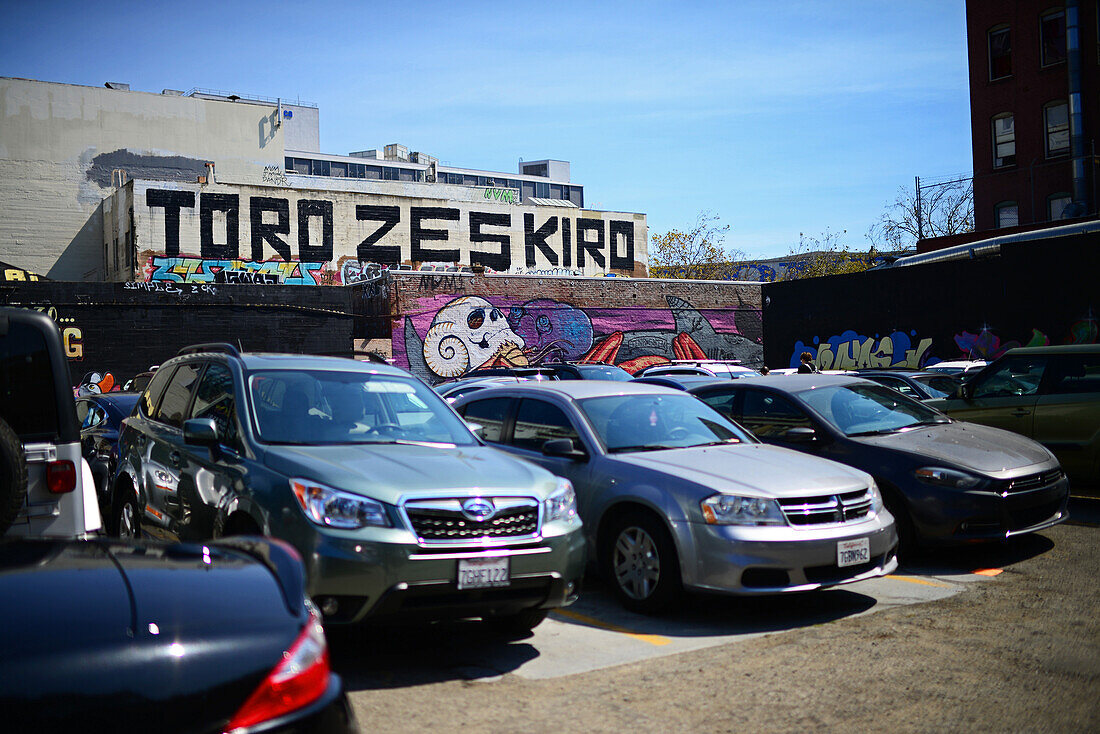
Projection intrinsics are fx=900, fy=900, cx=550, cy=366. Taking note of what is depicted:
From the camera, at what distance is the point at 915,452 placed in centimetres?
767

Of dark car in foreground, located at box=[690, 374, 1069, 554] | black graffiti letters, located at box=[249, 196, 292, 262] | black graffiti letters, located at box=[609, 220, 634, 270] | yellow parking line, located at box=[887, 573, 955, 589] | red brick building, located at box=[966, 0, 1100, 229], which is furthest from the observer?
black graffiti letters, located at box=[609, 220, 634, 270]

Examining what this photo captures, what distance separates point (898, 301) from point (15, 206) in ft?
125

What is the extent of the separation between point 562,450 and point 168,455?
113 inches

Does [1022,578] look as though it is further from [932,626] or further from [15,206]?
[15,206]

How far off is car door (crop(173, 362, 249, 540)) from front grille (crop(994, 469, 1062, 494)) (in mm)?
5885

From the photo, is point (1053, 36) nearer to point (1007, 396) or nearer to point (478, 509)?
point (1007, 396)

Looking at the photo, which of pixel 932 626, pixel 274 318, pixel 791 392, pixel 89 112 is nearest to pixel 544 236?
pixel 274 318

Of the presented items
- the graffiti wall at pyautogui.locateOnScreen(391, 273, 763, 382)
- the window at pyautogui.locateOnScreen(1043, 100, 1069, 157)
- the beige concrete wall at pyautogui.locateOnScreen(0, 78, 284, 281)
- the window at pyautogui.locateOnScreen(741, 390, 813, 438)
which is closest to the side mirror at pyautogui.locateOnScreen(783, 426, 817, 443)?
the window at pyautogui.locateOnScreen(741, 390, 813, 438)

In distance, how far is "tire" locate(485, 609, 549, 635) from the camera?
5.68 m

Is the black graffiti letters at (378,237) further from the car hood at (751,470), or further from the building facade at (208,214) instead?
the car hood at (751,470)

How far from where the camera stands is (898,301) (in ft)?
88.4

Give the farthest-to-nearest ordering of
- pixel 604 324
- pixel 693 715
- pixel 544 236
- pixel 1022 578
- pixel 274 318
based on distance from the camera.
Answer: pixel 544 236, pixel 604 324, pixel 274 318, pixel 1022 578, pixel 693 715

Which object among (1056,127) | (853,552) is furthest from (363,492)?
(1056,127)

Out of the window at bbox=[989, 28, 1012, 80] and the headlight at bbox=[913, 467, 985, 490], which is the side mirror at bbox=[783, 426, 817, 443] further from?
the window at bbox=[989, 28, 1012, 80]
